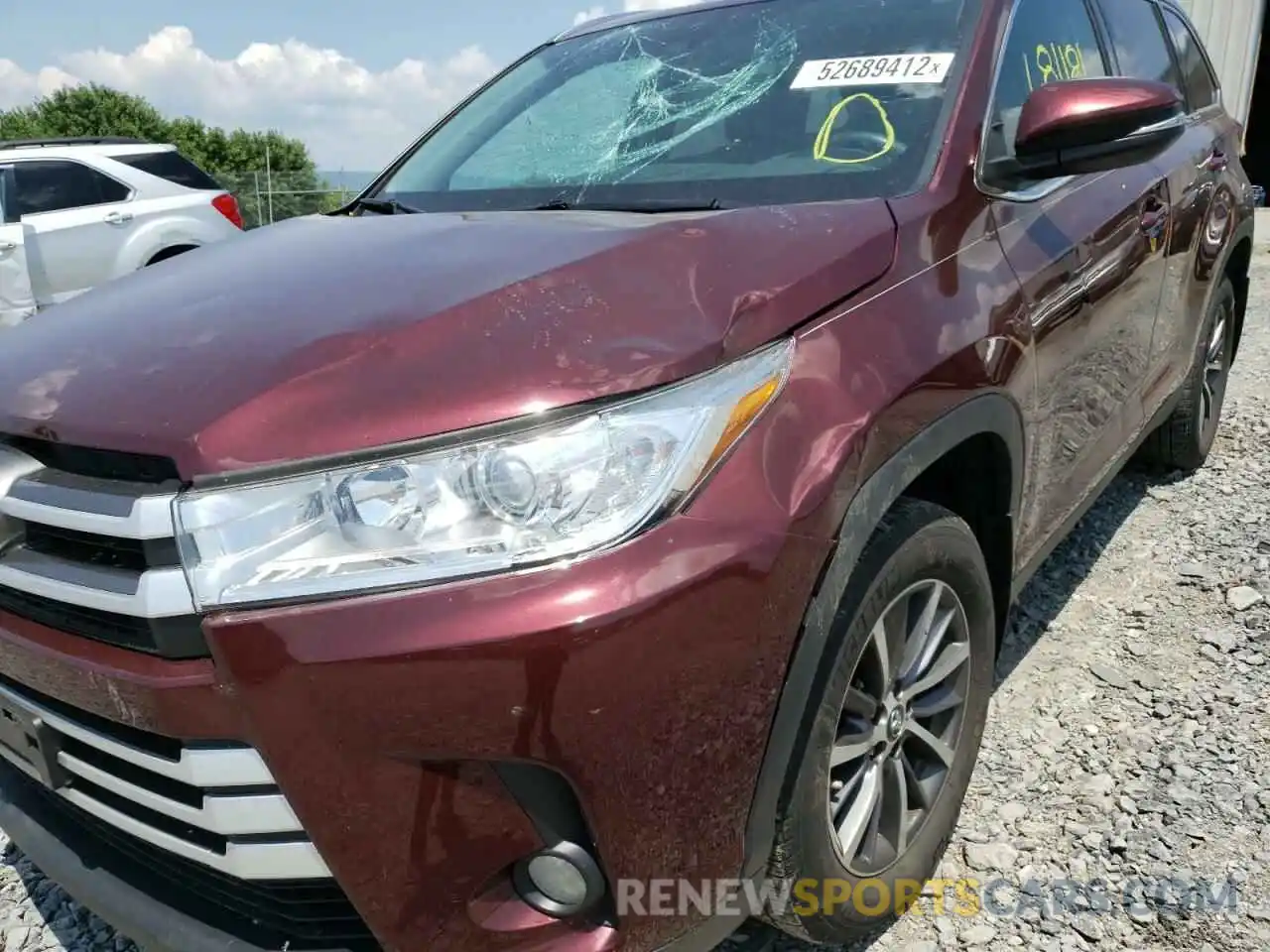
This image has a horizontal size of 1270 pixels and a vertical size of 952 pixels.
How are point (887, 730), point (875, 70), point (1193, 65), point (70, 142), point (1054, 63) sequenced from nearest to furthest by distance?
point (887, 730) < point (875, 70) < point (1054, 63) < point (1193, 65) < point (70, 142)

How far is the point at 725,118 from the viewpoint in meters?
2.28

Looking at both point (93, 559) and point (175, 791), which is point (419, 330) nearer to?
point (93, 559)

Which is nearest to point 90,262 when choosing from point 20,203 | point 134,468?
point 20,203

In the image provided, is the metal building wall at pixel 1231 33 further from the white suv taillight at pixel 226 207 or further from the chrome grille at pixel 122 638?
the chrome grille at pixel 122 638

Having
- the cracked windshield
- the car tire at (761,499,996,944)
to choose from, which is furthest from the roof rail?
the car tire at (761,499,996,944)

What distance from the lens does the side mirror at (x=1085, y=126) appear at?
1965mm

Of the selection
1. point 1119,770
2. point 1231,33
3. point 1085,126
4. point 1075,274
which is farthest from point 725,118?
point 1231,33

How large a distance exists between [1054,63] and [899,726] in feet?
5.90

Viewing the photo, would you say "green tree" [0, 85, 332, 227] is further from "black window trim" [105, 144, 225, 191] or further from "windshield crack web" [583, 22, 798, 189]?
"windshield crack web" [583, 22, 798, 189]

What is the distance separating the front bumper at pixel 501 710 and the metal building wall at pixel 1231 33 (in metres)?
15.5

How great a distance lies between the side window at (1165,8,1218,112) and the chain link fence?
14.3 meters

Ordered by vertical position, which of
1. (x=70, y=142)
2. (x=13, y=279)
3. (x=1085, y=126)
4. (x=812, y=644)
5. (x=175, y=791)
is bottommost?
(x=175, y=791)

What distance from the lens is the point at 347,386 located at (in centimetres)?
133

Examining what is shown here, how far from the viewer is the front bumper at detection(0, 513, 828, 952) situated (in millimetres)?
1210
